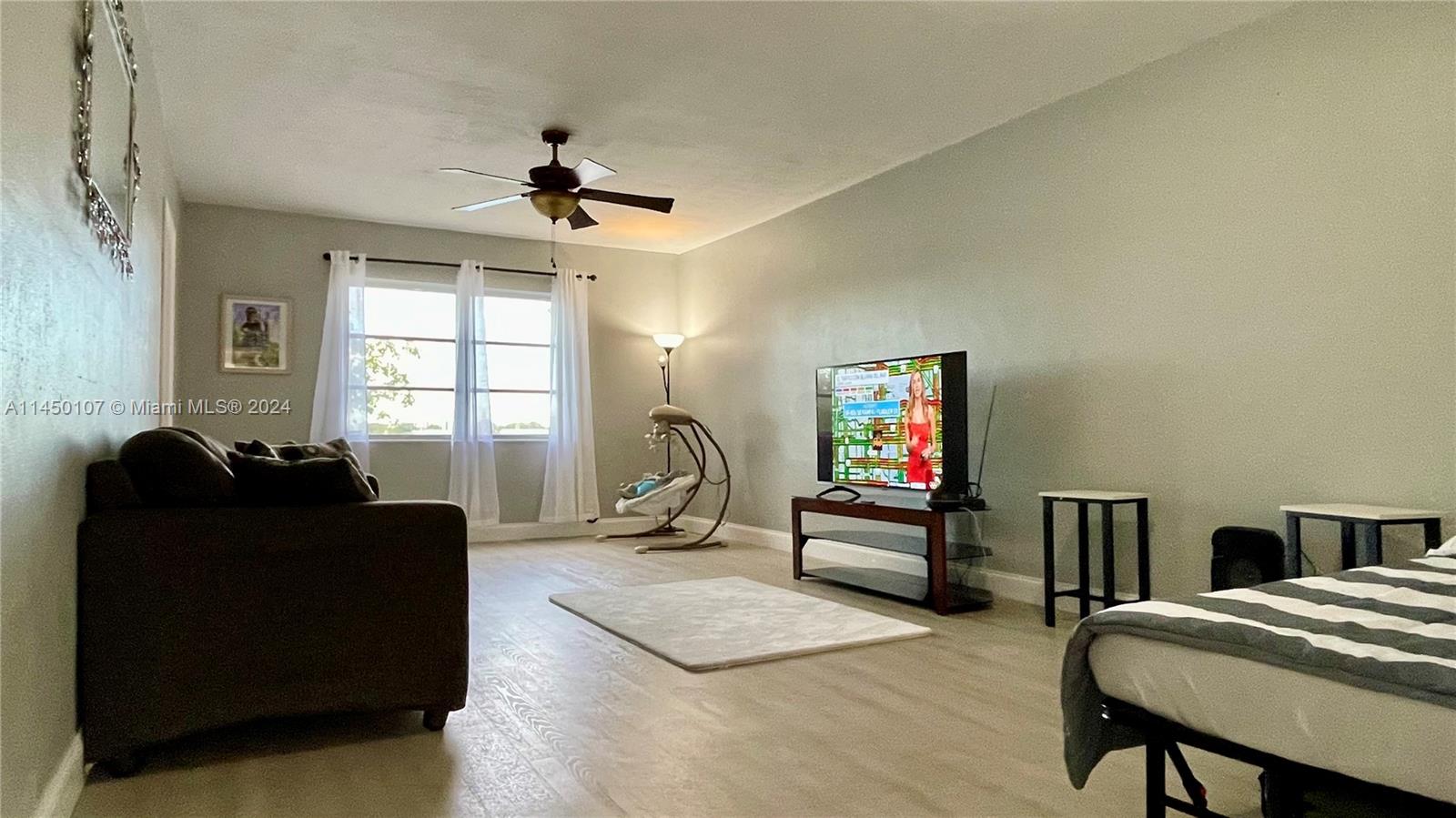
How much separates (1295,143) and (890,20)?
1.59 m

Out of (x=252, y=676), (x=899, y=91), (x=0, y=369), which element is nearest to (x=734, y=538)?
(x=899, y=91)

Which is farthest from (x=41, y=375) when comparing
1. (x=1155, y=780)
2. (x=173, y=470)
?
(x=1155, y=780)

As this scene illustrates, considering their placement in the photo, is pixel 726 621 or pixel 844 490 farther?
pixel 844 490

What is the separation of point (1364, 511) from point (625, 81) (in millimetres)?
3314

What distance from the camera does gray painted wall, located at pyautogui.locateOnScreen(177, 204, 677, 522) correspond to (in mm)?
6215

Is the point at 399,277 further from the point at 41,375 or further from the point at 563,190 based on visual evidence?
the point at 41,375

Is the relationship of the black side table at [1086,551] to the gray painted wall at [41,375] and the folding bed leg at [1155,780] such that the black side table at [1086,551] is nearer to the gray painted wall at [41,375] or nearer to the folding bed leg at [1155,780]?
the folding bed leg at [1155,780]

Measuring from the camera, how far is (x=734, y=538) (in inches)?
276

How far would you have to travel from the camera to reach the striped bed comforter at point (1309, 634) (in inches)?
50.5

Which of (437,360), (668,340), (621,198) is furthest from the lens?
(668,340)

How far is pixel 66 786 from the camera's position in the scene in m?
1.93

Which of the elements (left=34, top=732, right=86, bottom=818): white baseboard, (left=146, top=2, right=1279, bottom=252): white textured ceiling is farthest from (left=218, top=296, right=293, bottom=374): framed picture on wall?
(left=34, top=732, right=86, bottom=818): white baseboard

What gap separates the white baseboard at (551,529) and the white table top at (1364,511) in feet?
17.5

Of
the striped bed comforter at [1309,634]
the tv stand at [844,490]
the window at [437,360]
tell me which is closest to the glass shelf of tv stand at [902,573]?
the tv stand at [844,490]
